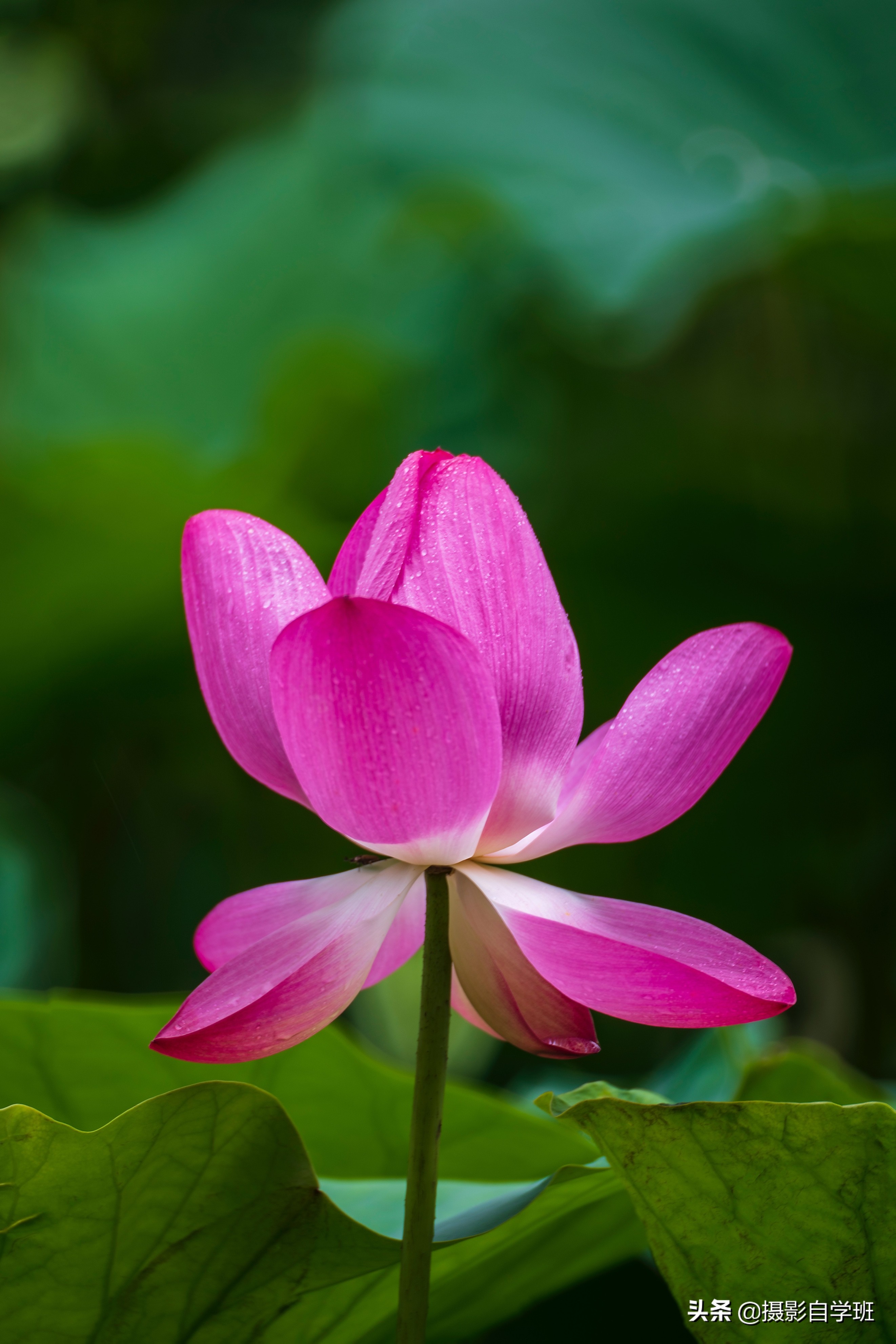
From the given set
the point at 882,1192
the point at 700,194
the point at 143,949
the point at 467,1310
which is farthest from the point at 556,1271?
the point at 700,194

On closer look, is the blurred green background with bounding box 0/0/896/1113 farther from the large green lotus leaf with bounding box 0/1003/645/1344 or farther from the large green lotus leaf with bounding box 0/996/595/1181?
the large green lotus leaf with bounding box 0/1003/645/1344

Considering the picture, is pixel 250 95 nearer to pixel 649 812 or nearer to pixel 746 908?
pixel 746 908

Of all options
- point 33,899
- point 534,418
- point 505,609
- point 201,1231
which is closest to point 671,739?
point 505,609

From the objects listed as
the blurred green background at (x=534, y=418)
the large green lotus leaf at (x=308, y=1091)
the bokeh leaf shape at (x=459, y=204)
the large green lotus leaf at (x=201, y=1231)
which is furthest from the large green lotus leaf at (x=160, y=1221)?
the bokeh leaf shape at (x=459, y=204)

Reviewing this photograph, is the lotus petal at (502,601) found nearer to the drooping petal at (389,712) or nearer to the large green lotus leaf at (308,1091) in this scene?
the drooping petal at (389,712)

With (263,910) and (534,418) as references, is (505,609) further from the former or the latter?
(534,418)

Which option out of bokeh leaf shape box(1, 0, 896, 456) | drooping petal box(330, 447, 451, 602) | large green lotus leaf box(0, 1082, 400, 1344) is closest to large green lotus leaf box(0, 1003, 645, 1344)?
large green lotus leaf box(0, 1082, 400, 1344)
